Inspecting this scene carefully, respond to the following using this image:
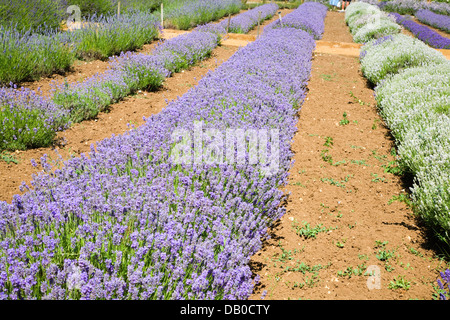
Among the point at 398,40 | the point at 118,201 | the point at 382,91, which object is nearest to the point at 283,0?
the point at 398,40

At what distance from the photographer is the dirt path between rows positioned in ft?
8.97

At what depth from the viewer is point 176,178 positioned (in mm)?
2764

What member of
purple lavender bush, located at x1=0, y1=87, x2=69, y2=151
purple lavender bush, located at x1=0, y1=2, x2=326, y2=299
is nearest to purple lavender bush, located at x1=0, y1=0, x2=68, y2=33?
purple lavender bush, located at x1=0, y1=87, x2=69, y2=151

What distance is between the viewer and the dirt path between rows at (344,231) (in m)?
2.74

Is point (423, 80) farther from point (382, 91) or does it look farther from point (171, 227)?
point (171, 227)

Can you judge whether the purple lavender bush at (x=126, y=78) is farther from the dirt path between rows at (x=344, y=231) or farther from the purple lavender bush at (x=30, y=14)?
the dirt path between rows at (x=344, y=231)

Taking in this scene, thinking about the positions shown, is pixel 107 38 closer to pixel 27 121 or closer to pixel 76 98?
pixel 76 98

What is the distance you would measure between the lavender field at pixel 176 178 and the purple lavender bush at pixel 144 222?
0.04 feet

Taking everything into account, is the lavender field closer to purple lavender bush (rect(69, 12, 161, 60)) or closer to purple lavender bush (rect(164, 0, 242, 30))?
purple lavender bush (rect(69, 12, 161, 60))

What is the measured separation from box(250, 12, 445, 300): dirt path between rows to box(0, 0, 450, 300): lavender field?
0.04m

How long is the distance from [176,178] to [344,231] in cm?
165

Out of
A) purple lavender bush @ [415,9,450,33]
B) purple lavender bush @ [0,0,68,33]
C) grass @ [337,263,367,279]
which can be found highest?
purple lavender bush @ [0,0,68,33]

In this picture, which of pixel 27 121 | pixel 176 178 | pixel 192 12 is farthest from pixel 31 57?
pixel 192 12

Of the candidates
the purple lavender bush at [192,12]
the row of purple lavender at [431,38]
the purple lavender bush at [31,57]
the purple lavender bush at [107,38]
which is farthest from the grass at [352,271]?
the row of purple lavender at [431,38]
